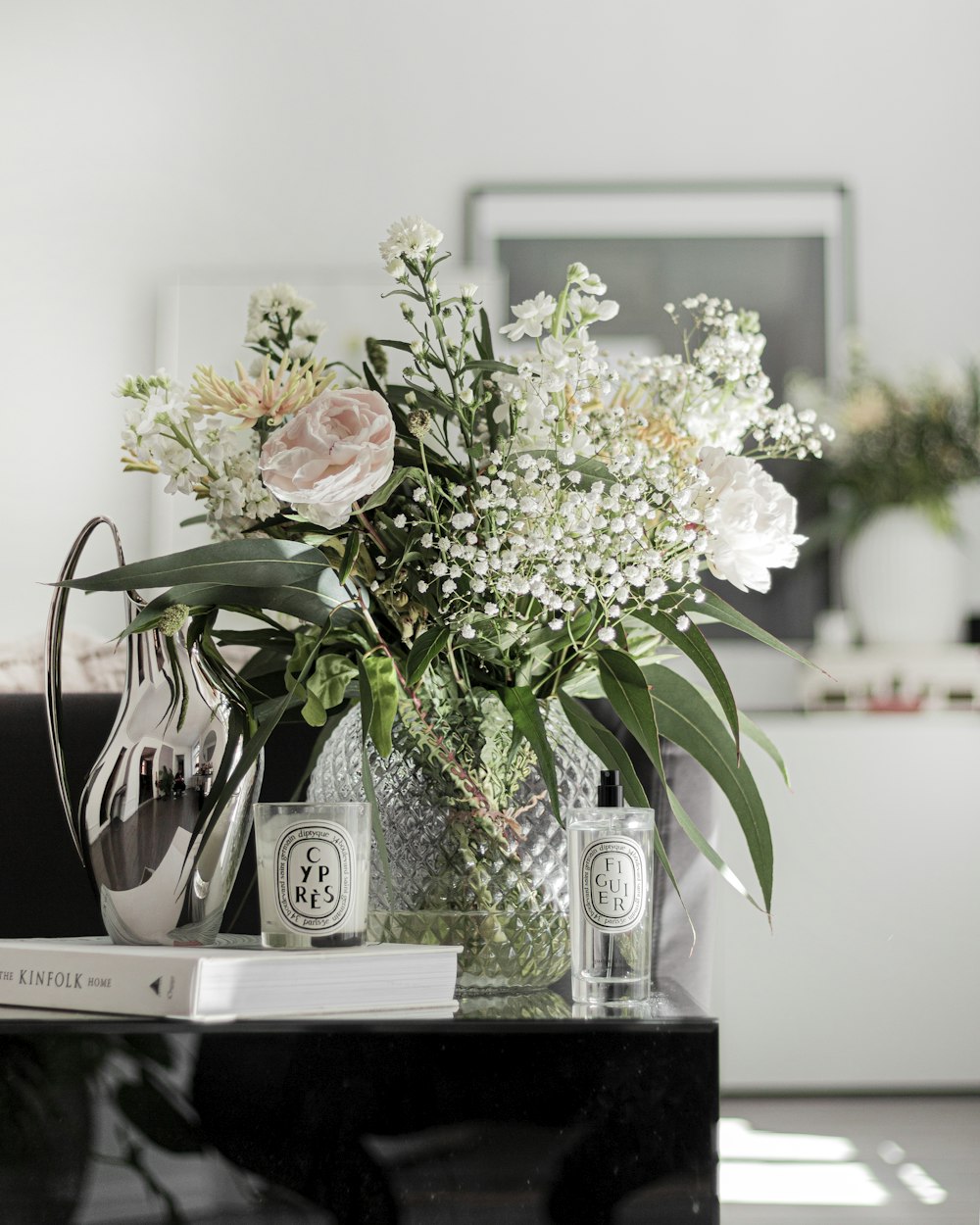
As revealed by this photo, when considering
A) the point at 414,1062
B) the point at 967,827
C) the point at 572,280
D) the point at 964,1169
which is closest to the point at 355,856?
the point at 414,1062

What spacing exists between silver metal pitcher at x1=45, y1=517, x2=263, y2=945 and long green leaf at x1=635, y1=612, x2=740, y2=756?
0.29 meters

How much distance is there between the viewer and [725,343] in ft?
3.12

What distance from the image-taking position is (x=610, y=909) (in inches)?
30.8

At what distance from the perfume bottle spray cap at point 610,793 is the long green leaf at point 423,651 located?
0.47 ft

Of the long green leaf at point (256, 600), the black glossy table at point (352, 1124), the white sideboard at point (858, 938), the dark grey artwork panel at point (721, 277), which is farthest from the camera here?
the dark grey artwork panel at point (721, 277)

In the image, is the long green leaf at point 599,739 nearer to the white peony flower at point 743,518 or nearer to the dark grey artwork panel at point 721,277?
the white peony flower at point 743,518

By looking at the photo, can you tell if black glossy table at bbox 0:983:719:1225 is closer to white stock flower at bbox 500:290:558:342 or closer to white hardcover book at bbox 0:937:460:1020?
white hardcover book at bbox 0:937:460:1020

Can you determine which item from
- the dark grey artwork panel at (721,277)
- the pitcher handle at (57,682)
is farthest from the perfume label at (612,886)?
the dark grey artwork panel at (721,277)

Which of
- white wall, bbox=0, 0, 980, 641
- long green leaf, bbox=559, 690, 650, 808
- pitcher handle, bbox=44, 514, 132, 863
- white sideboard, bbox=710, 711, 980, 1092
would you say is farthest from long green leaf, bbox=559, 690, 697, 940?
white wall, bbox=0, 0, 980, 641

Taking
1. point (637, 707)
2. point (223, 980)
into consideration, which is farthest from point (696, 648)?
point (223, 980)

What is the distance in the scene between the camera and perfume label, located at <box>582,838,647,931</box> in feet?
2.56

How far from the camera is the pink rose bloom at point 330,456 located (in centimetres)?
79

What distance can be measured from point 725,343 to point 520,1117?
1.88 ft

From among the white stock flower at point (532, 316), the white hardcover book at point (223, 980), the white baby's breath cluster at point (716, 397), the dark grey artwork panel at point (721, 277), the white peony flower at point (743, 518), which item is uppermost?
the dark grey artwork panel at point (721, 277)
